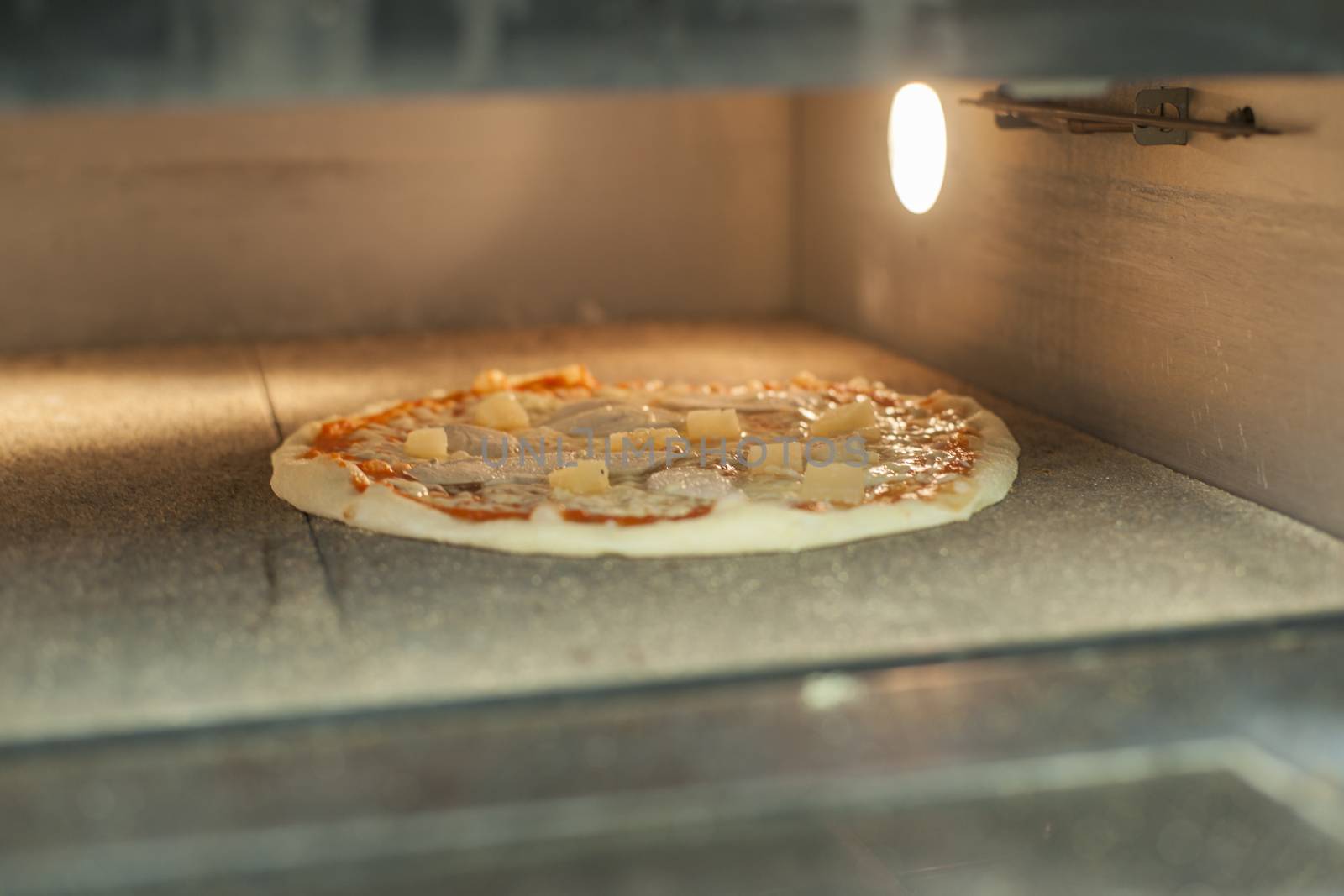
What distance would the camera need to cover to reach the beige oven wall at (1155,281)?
102 inches

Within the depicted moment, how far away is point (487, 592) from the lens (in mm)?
2340

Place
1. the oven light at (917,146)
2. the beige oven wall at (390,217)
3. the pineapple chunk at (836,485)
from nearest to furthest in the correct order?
the pineapple chunk at (836,485) < the oven light at (917,146) < the beige oven wall at (390,217)

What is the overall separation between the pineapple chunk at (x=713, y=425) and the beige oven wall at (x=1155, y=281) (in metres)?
0.79

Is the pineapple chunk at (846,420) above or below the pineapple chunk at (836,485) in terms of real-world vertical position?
below

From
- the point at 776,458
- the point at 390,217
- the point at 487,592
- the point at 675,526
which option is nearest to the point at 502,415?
the point at 776,458

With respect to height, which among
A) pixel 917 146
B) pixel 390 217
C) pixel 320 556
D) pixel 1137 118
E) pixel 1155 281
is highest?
pixel 1137 118

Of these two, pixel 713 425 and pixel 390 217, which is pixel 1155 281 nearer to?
pixel 713 425

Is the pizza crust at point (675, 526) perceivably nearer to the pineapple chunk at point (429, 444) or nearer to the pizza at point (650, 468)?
the pizza at point (650, 468)

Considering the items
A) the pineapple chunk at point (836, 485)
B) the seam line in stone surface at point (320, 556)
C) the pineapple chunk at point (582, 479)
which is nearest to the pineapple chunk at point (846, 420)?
the pineapple chunk at point (836, 485)

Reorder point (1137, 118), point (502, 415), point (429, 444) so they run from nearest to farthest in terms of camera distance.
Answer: point (1137, 118) < point (429, 444) < point (502, 415)

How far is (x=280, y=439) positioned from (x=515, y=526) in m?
1.19

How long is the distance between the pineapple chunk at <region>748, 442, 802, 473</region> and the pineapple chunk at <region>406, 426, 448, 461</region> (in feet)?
2.09

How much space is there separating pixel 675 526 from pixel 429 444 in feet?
2.37

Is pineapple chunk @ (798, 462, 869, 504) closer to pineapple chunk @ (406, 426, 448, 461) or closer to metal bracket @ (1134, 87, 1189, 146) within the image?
pineapple chunk @ (406, 426, 448, 461)
